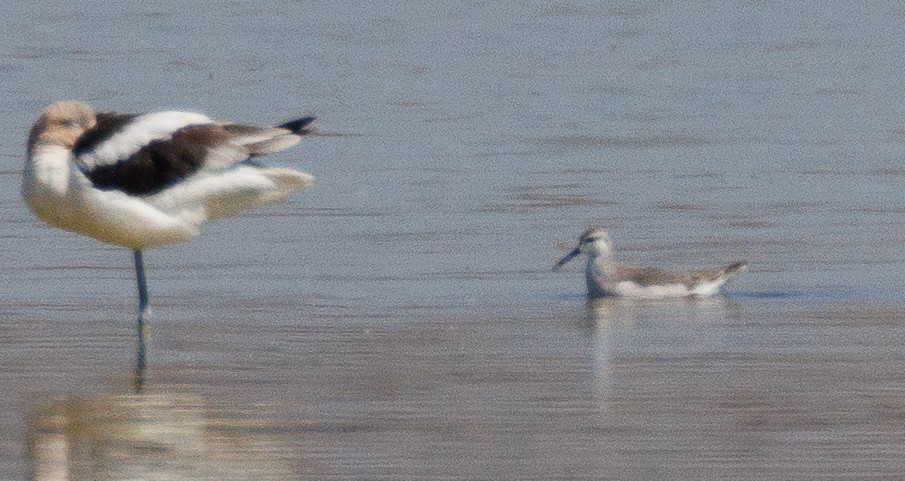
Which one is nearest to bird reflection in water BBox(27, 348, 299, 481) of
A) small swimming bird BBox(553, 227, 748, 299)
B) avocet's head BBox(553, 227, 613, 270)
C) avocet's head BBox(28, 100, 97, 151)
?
avocet's head BBox(28, 100, 97, 151)

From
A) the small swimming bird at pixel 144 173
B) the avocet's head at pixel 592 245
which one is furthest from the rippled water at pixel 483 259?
the small swimming bird at pixel 144 173

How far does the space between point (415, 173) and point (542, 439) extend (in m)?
8.84

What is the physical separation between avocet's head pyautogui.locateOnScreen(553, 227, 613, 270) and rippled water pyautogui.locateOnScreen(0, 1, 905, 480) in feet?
0.65

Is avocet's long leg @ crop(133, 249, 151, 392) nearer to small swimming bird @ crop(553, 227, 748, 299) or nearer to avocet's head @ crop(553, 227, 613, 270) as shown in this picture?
small swimming bird @ crop(553, 227, 748, 299)

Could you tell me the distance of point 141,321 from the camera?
1111 cm

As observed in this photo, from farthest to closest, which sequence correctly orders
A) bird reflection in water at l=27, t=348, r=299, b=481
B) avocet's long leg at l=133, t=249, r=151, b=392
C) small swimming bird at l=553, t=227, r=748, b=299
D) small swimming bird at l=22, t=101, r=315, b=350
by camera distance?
small swimming bird at l=553, t=227, r=748, b=299 → small swimming bird at l=22, t=101, r=315, b=350 → avocet's long leg at l=133, t=249, r=151, b=392 → bird reflection in water at l=27, t=348, r=299, b=481

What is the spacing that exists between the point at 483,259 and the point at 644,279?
1031mm

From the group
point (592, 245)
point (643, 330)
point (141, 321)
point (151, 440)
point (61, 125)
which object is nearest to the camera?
point (151, 440)

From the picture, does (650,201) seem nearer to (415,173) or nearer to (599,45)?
(415,173)

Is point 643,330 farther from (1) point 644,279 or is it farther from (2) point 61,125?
(2) point 61,125

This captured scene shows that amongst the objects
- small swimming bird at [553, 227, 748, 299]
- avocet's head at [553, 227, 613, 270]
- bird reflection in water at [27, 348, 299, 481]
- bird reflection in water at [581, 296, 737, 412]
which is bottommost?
bird reflection in water at [27, 348, 299, 481]

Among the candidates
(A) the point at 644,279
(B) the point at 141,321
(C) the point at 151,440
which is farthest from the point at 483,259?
(C) the point at 151,440

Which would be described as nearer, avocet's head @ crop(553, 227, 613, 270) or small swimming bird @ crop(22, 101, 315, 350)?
small swimming bird @ crop(22, 101, 315, 350)

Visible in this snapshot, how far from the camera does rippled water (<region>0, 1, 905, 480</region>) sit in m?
8.12
